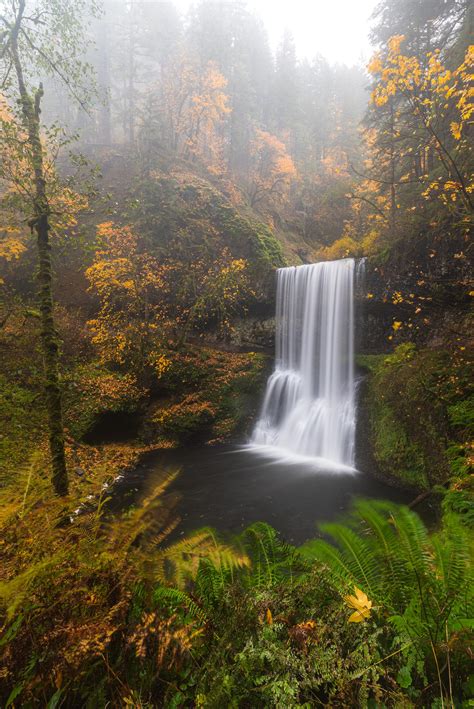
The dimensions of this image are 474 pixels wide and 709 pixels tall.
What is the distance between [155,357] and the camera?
11609 millimetres

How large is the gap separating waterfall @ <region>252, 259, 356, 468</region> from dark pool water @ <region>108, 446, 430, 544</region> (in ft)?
4.51

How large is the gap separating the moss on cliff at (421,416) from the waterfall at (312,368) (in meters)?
1.39

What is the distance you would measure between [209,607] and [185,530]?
16.0 ft

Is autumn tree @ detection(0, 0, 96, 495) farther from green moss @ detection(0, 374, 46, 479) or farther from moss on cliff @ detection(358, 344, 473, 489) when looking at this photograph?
moss on cliff @ detection(358, 344, 473, 489)

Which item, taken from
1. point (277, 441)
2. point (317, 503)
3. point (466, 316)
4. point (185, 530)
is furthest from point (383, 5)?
point (185, 530)

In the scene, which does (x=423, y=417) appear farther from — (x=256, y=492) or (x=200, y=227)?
(x=200, y=227)

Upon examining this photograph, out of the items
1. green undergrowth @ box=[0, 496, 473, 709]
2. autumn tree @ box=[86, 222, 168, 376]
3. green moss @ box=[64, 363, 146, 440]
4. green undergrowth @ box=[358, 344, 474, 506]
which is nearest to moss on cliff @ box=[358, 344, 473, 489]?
green undergrowth @ box=[358, 344, 474, 506]

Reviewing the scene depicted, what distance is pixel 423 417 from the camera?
7141 millimetres

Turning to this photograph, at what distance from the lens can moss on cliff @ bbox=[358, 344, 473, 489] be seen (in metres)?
6.30

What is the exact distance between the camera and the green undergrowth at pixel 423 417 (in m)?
6.12

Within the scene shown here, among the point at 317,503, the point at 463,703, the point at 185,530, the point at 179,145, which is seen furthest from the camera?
the point at 179,145

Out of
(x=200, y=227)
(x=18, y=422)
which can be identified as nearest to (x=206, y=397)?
(x=18, y=422)

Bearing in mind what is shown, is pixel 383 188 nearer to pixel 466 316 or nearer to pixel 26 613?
pixel 466 316

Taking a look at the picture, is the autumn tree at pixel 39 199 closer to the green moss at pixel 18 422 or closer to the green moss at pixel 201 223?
the green moss at pixel 18 422
